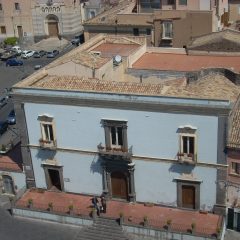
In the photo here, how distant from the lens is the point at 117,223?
41.2 m

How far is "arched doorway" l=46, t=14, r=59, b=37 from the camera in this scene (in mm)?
89812

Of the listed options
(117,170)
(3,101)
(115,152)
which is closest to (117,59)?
(115,152)

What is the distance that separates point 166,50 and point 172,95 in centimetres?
1796

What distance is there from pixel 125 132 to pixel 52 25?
54167mm

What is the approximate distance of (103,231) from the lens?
1622 inches

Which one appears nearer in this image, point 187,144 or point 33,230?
point 187,144

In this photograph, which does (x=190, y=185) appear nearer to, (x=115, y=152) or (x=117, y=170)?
(x=117, y=170)

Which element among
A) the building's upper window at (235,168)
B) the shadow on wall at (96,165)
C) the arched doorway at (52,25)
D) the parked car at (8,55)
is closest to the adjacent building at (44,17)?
the arched doorway at (52,25)

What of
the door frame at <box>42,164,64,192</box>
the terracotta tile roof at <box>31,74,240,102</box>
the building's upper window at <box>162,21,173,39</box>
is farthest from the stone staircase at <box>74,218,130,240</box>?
the building's upper window at <box>162,21,173,39</box>

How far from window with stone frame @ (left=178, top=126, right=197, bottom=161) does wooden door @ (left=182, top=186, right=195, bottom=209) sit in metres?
2.88

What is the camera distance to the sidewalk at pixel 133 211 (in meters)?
40.0

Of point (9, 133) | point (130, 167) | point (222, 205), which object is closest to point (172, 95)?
point (130, 167)

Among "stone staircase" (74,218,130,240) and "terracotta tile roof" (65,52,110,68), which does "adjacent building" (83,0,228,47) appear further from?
"stone staircase" (74,218,130,240)

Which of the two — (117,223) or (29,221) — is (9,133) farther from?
(117,223)
